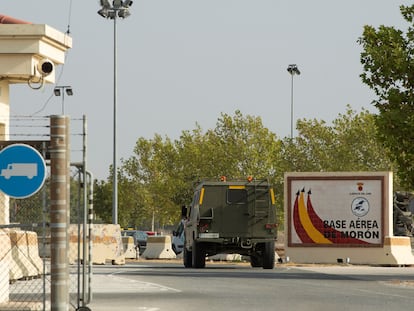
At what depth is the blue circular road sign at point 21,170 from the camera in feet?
47.9

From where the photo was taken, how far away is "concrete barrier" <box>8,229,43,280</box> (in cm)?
2556

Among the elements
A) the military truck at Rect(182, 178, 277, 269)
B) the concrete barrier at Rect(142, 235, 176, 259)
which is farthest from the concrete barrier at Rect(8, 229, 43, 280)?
the concrete barrier at Rect(142, 235, 176, 259)

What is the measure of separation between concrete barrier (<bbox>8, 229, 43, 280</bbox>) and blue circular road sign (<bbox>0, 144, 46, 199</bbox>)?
10.5 m

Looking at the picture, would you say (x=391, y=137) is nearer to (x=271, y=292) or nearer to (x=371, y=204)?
(x=271, y=292)

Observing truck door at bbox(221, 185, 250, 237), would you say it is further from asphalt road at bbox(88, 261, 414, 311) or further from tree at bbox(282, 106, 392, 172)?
tree at bbox(282, 106, 392, 172)

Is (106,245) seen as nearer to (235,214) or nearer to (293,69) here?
(235,214)

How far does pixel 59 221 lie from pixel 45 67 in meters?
10.4

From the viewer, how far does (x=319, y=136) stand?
92375mm

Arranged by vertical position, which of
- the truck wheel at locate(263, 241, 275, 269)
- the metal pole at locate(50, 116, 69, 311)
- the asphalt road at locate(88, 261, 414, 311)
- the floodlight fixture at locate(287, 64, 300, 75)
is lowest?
the asphalt road at locate(88, 261, 414, 311)

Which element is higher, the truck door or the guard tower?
the guard tower

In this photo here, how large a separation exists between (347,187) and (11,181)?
29131mm

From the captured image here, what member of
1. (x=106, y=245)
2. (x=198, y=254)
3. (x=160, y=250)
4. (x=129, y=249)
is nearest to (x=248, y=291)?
(x=198, y=254)

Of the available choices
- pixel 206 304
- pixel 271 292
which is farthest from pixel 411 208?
pixel 206 304

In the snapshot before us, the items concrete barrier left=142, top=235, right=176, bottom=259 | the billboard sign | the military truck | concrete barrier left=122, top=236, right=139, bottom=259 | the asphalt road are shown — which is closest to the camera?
the asphalt road
